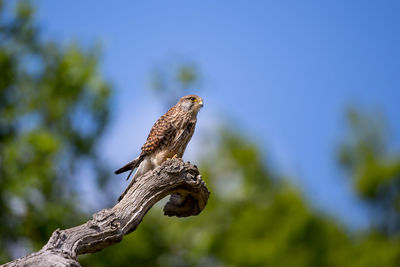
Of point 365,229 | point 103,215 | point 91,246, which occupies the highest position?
point 365,229

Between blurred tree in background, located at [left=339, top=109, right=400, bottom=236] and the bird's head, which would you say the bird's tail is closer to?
the bird's head

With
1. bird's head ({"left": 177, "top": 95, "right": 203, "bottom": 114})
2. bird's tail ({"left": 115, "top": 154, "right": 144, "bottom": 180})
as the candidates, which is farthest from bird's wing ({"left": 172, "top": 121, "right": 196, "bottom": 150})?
bird's tail ({"left": 115, "top": 154, "right": 144, "bottom": 180})

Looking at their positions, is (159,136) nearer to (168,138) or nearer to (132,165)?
(168,138)

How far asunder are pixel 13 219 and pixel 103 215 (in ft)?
34.9

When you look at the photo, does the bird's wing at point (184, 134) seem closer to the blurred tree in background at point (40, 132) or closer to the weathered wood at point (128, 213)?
the weathered wood at point (128, 213)

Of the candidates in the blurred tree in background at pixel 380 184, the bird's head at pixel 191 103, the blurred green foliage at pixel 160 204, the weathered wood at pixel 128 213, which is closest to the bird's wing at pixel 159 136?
the bird's head at pixel 191 103

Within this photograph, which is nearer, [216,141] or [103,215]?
[103,215]

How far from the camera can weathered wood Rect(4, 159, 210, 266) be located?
325 cm

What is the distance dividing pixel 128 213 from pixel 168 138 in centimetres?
132

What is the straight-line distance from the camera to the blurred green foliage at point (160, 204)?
13.0 meters

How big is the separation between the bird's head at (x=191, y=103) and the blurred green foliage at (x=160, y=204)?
7.83 meters

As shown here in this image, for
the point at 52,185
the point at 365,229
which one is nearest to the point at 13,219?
the point at 52,185

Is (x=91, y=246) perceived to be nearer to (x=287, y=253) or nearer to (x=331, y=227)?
(x=287, y=253)

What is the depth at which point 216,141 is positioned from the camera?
66.9 ft
